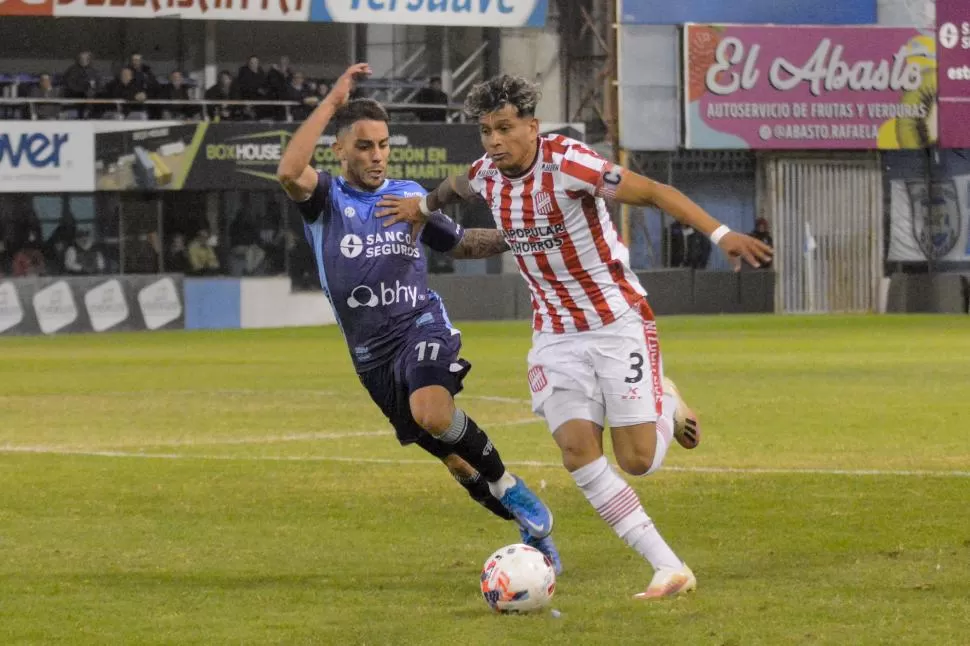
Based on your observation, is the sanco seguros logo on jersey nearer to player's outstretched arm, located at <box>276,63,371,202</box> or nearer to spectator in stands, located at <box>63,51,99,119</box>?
player's outstretched arm, located at <box>276,63,371,202</box>

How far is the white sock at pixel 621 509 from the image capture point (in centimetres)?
738

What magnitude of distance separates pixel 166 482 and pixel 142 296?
26213 mm

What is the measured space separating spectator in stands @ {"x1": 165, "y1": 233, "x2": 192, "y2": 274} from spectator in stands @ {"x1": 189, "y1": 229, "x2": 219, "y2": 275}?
110mm

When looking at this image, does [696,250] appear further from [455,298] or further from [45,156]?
[45,156]

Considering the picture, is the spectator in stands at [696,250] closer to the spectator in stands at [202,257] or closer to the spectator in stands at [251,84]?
the spectator in stands at [251,84]

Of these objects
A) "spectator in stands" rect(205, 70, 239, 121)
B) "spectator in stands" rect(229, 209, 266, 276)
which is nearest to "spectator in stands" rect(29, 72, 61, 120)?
"spectator in stands" rect(205, 70, 239, 121)

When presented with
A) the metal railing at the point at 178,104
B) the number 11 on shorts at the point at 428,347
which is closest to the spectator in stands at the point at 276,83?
the metal railing at the point at 178,104

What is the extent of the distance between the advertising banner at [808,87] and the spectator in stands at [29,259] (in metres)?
15.1

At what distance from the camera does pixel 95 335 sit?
35781 millimetres

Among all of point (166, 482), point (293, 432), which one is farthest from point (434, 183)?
point (166, 482)

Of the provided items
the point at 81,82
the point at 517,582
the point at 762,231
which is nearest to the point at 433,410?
the point at 517,582

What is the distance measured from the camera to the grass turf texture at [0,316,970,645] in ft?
22.4

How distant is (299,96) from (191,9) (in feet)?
9.85

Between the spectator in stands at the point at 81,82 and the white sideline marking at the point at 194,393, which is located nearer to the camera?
the white sideline marking at the point at 194,393
